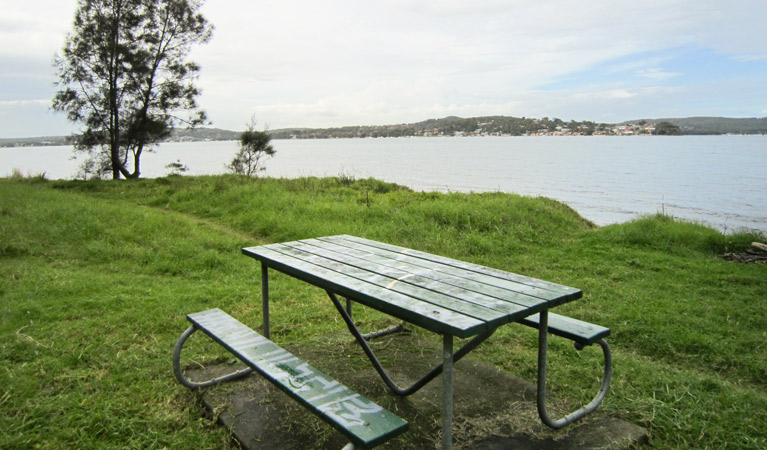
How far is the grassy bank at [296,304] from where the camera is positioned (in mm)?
2773

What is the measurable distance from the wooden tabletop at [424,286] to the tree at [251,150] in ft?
70.6

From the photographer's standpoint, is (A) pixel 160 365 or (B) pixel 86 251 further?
(B) pixel 86 251

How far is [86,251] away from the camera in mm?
6449

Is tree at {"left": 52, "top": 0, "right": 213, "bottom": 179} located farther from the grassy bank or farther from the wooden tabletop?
the wooden tabletop

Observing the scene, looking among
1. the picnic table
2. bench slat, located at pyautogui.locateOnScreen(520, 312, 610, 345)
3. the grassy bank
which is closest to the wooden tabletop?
the picnic table

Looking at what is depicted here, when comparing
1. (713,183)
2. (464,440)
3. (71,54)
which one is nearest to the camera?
(464,440)

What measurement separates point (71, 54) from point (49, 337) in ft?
56.5

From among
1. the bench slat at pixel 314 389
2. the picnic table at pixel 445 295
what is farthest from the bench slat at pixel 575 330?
the bench slat at pixel 314 389

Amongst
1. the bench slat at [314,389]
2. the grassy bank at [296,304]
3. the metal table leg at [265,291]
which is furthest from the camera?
the metal table leg at [265,291]

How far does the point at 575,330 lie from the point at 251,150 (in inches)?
914

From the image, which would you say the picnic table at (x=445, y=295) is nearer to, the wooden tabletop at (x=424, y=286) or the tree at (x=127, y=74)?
the wooden tabletop at (x=424, y=286)

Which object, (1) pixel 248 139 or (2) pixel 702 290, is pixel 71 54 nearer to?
(1) pixel 248 139

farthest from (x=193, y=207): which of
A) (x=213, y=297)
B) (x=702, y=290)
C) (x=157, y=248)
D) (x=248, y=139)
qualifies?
(x=248, y=139)

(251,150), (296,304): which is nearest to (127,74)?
(251,150)
